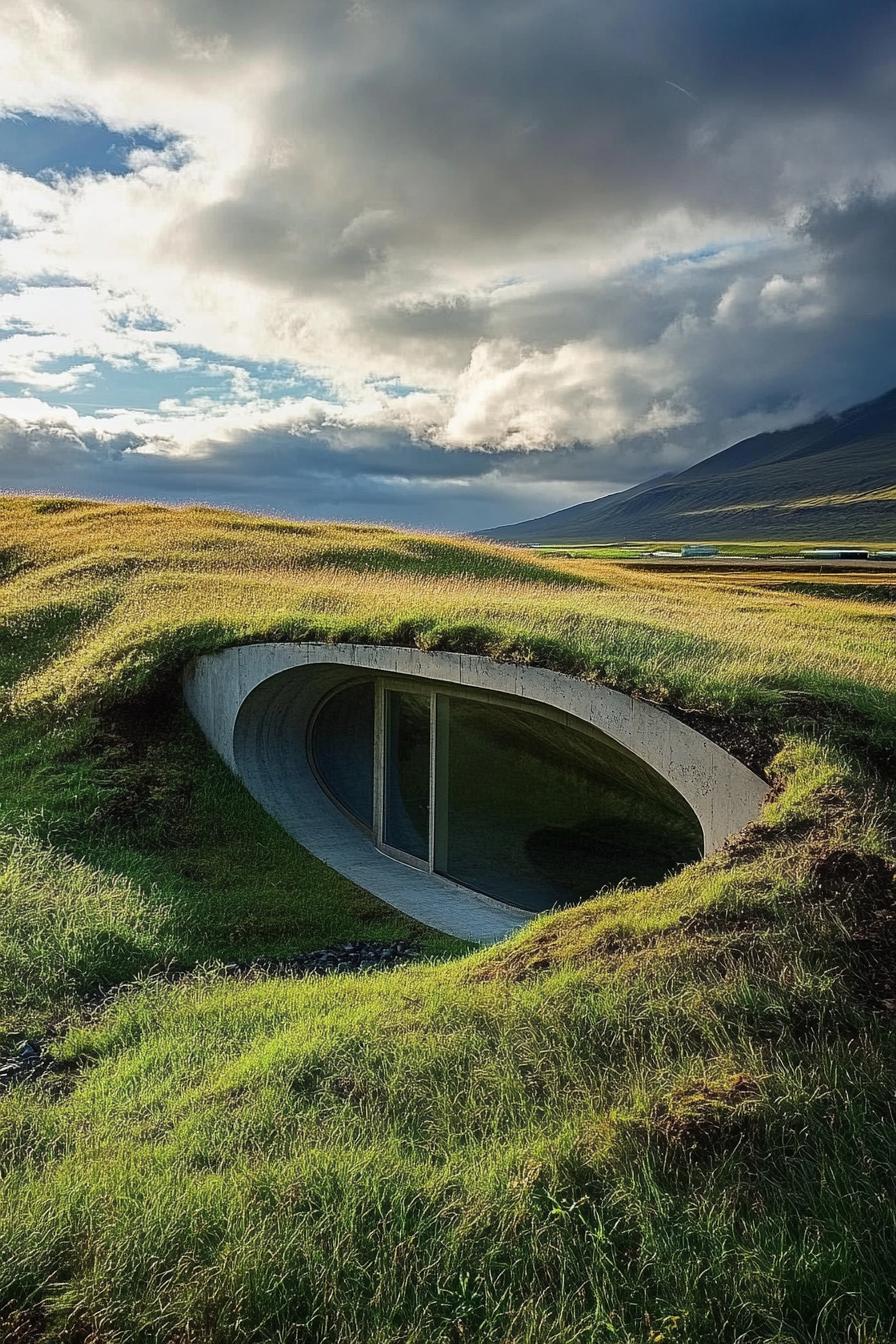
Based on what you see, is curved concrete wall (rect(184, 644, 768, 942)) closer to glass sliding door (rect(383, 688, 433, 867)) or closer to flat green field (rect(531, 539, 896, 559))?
glass sliding door (rect(383, 688, 433, 867))

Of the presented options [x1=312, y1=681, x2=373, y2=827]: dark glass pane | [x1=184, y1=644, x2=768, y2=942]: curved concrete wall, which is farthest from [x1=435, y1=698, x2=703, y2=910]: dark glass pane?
[x1=312, y1=681, x2=373, y2=827]: dark glass pane

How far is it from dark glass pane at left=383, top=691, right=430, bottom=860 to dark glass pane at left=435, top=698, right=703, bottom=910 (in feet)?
1.62

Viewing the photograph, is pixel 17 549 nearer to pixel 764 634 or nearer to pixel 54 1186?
pixel 764 634

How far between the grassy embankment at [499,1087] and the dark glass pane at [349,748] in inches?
105

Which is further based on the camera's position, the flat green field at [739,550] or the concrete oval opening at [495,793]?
the flat green field at [739,550]

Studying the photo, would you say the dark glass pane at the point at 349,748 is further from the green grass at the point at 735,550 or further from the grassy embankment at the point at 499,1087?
the green grass at the point at 735,550

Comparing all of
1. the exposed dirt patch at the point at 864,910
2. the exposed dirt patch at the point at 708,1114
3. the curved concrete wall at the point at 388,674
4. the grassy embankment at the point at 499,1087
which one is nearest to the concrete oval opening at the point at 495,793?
the curved concrete wall at the point at 388,674

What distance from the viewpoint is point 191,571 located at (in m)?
28.5

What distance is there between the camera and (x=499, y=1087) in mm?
7199

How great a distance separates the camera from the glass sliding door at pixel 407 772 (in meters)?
16.6

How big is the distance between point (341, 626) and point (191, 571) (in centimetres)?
1311

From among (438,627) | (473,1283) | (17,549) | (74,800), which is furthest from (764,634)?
(17,549)

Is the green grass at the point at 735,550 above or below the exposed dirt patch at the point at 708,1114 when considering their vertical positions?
above

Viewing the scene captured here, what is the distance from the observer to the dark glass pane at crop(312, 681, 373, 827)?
17828mm
